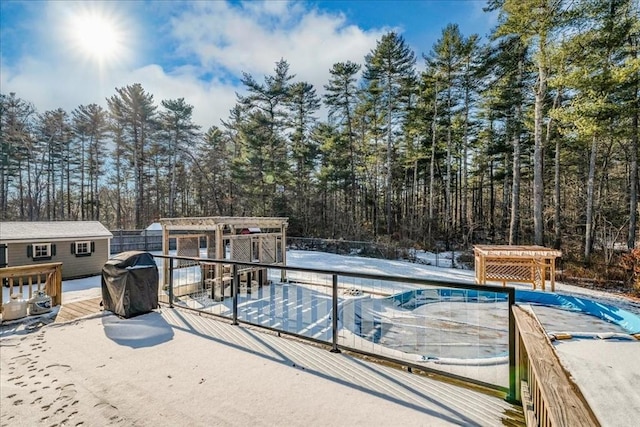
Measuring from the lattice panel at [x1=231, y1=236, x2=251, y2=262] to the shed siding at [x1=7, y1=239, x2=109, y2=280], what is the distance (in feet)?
18.2

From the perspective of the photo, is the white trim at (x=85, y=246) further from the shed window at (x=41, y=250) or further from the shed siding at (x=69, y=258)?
the shed window at (x=41, y=250)

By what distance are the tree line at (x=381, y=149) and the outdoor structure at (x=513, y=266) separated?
3177 millimetres

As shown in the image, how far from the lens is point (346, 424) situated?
1.90 metres

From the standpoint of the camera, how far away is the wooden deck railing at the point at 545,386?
994 mm

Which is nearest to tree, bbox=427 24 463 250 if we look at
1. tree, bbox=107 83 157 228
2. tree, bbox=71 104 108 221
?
tree, bbox=107 83 157 228

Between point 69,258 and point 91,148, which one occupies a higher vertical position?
point 91,148

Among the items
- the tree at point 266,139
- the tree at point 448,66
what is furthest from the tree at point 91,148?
the tree at point 448,66

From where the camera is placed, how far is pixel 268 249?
9.70 meters

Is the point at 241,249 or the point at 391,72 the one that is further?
the point at 391,72

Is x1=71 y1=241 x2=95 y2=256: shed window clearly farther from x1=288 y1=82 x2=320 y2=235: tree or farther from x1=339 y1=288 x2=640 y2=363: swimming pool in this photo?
x1=288 y1=82 x2=320 y2=235: tree

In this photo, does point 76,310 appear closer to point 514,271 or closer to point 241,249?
point 241,249

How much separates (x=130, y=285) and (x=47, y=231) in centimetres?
867

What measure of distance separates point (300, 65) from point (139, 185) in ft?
44.9

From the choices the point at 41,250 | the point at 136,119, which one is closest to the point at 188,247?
the point at 41,250
